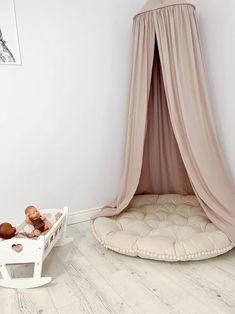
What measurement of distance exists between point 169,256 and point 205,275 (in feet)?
0.74

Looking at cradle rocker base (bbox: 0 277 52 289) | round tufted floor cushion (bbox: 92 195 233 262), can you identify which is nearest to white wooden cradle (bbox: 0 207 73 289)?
cradle rocker base (bbox: 0 277 52 289)

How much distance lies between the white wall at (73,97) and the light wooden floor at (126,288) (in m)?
0.69

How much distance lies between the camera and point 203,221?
2076 millimetres

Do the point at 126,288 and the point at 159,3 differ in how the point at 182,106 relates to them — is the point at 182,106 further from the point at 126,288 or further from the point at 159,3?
the point at 126,288

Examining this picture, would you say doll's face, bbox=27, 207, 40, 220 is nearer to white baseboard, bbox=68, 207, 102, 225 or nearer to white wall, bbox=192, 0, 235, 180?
white baseboard, bbox=68, 207, 102, 225

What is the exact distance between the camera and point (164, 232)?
6.33 feet

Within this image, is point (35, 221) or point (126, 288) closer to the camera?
point (126, 288)

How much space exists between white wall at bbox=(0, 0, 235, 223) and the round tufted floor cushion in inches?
18.8

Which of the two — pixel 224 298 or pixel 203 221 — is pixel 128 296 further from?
pixel 203 221

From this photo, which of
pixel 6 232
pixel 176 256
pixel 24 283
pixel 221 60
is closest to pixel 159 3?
pixel 221 60

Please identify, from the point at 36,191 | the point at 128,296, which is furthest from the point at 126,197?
the point at 128,296

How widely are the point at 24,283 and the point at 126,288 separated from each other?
1.91 feet

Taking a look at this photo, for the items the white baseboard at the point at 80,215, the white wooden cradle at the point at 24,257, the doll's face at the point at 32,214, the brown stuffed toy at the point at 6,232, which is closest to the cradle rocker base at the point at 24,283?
the white wooden cradle at the point at 24,257

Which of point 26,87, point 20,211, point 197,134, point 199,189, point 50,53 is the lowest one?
point 20,211
